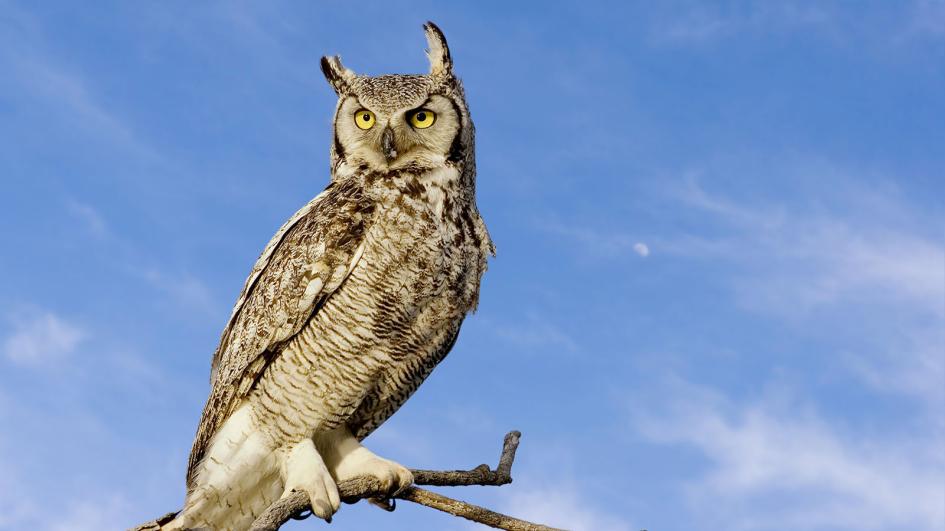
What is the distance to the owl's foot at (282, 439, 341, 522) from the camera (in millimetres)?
4523

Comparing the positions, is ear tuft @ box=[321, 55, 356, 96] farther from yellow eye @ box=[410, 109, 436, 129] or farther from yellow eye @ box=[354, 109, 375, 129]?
yellow eye @ box=[410, 109, 436, 129]

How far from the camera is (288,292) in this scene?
4684 mm

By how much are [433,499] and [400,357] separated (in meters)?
0.65

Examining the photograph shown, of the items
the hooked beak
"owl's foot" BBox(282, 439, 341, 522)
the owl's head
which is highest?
the owl's head

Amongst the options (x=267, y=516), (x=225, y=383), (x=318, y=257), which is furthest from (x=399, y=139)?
(x=267, y=516)

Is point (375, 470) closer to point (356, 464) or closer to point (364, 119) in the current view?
point (356, 464)

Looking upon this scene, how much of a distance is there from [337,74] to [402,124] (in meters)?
0.62

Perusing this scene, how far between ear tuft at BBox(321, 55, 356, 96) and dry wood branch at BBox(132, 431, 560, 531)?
6.30 ft

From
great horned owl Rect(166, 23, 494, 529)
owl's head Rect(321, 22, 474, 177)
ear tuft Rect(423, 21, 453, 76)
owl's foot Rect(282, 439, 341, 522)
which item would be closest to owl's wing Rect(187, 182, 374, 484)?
great horned owl Rect(166, 23, 494, 529)

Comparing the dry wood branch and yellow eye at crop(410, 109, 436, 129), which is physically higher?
yellow eye at crop(410, 109, 436, 129)

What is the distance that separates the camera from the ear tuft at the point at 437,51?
17.1 ft

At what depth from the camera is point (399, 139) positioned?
15.9 ft

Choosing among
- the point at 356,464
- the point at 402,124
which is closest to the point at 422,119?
the point at 402,124

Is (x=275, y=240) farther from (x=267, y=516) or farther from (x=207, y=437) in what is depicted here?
(x=267, y=516)
